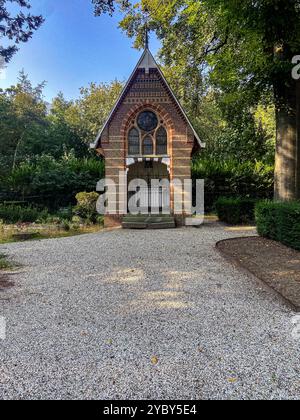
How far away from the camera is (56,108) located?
4028 cm

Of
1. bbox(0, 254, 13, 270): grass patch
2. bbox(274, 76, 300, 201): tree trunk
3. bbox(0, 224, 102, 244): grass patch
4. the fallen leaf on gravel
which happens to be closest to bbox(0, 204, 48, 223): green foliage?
bbox(0, 224, 102, 244): grass patch

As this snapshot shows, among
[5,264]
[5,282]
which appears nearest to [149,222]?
[5,264]

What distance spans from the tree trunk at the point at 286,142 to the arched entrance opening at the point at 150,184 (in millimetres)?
6192

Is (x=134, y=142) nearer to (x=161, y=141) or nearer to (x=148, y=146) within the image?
(x=148, y=146)

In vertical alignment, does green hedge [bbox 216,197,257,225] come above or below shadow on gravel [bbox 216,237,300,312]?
above

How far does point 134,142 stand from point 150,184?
2.69 m

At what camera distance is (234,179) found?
20047mm

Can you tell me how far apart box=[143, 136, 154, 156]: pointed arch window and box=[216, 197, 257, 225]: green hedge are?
4698mm

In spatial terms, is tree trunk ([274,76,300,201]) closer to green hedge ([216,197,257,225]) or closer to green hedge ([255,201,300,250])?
green hedge ([255,201,300,250])

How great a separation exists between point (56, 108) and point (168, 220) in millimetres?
31775

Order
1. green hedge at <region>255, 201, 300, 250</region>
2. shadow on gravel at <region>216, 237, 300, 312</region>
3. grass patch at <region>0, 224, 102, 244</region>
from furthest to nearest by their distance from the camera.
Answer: grass patch at <region>0, 224, 102, 244</region> → green hedge at <region>255, 201, 300, 250</region> → shadow on gravel at <region>216, 237, 300, 312</region>

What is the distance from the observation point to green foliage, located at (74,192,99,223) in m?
15.7
